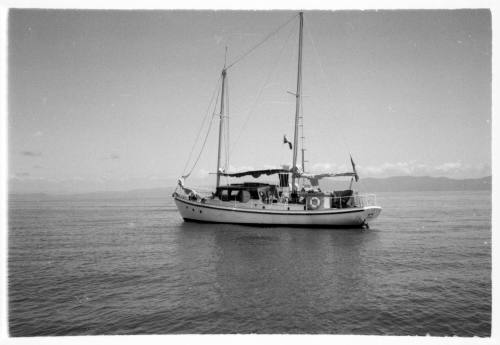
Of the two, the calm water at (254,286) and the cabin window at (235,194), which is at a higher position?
the cabin window at (235,194)

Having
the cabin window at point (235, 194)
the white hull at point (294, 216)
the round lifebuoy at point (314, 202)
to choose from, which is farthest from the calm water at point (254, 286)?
the cabin window at point (235, 194)

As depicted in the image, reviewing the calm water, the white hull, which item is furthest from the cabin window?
the calm water

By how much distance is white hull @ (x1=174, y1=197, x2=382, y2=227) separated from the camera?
1312 inches

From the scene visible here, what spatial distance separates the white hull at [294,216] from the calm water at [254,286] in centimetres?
404

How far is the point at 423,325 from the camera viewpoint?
12586mm

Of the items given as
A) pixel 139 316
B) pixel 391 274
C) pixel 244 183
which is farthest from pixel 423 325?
pixel 244 183

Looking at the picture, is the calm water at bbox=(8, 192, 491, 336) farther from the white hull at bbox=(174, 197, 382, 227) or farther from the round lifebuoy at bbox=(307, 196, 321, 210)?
the round lifebuoy at bbox=(307, 196, 321, 210)

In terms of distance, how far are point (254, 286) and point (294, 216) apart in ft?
59.9

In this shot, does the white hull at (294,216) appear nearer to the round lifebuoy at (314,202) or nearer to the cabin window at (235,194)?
the round lifebuoy at (314,202)

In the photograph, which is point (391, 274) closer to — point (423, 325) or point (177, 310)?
point (423, 325)

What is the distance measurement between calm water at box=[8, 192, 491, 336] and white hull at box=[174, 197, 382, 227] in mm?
4037

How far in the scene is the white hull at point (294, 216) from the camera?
33312mm

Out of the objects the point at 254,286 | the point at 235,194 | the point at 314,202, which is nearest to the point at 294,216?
the point at 314,202
